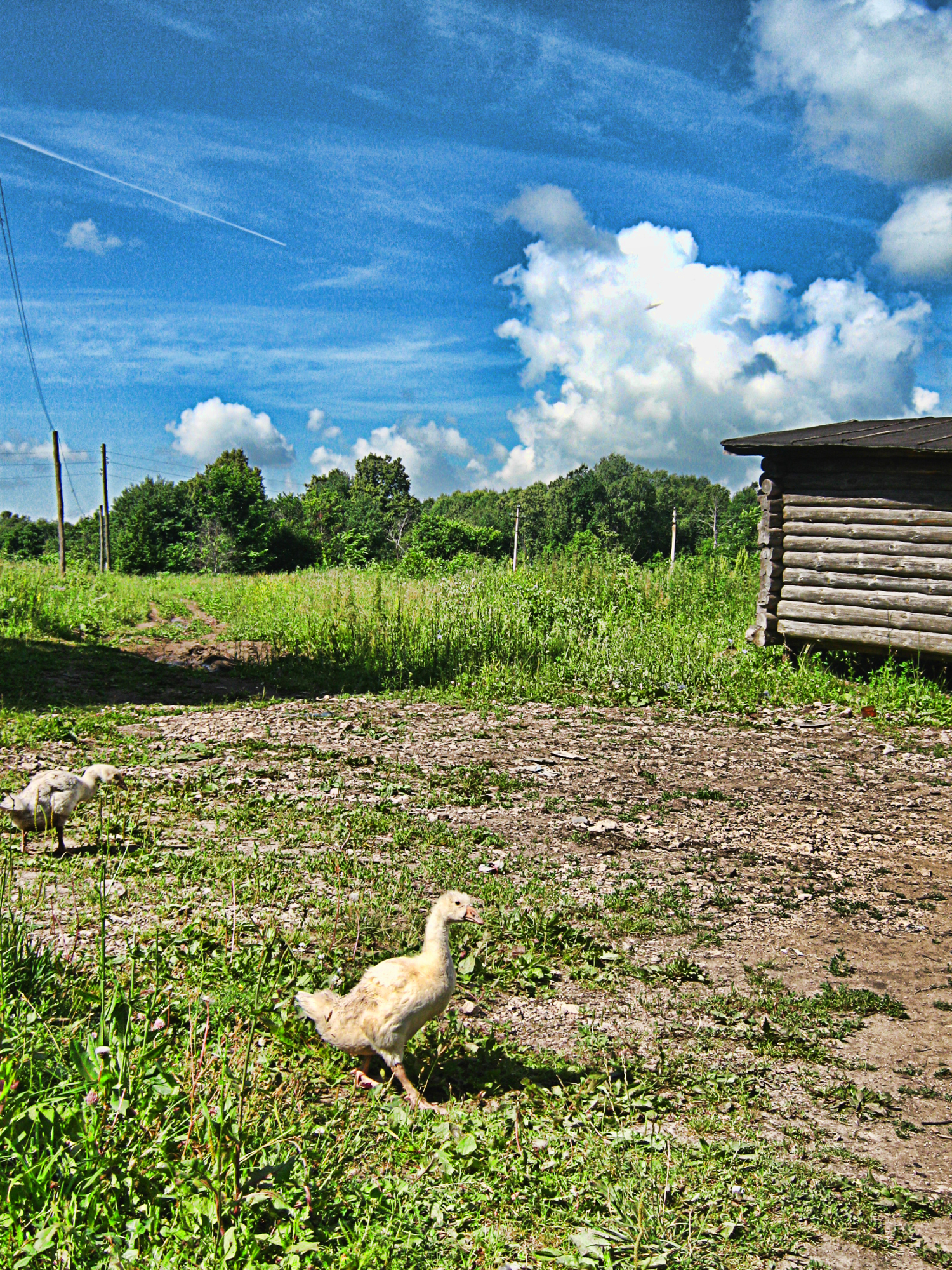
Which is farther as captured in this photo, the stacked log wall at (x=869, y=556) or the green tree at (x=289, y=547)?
the green tree at (x=289, y=547)

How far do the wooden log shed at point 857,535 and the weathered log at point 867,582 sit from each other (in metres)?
0.01

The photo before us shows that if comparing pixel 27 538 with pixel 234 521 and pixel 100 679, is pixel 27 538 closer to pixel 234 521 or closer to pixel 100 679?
pixel 234 521

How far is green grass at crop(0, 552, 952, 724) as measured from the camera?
34.7 feet

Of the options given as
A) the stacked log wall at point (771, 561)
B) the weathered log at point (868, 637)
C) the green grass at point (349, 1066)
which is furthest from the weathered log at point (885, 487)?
the green grass at point (349, 1066)

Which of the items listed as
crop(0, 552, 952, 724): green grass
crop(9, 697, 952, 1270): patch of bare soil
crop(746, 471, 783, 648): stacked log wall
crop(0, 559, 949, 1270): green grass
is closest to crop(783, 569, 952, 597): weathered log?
crop(746, 471, 783, 648): stacked log wall

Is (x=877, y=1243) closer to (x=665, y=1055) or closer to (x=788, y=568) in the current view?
(x=665, y=1055)

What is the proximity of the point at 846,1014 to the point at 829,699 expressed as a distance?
7.13 m

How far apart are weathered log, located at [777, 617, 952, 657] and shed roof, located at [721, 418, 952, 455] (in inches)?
88.9

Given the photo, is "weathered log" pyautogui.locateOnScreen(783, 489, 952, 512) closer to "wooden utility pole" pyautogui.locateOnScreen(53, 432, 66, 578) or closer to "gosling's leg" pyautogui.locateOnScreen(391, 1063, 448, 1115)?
"gosling's leg" pyautogui.locateOnScreen(391, 1063, 448, 1115)

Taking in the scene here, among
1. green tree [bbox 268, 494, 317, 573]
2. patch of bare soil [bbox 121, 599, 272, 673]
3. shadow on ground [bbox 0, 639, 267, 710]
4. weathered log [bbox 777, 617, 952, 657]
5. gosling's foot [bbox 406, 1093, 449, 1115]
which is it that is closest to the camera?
gosling's foot [bbox 406, 1093, 449, 1115]

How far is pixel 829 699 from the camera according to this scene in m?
10.4

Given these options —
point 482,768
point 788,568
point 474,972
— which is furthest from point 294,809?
point 788,568

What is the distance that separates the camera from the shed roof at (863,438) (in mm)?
10398

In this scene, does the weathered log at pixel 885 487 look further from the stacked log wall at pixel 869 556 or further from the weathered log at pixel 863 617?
the weathered log at pixel 863 617
